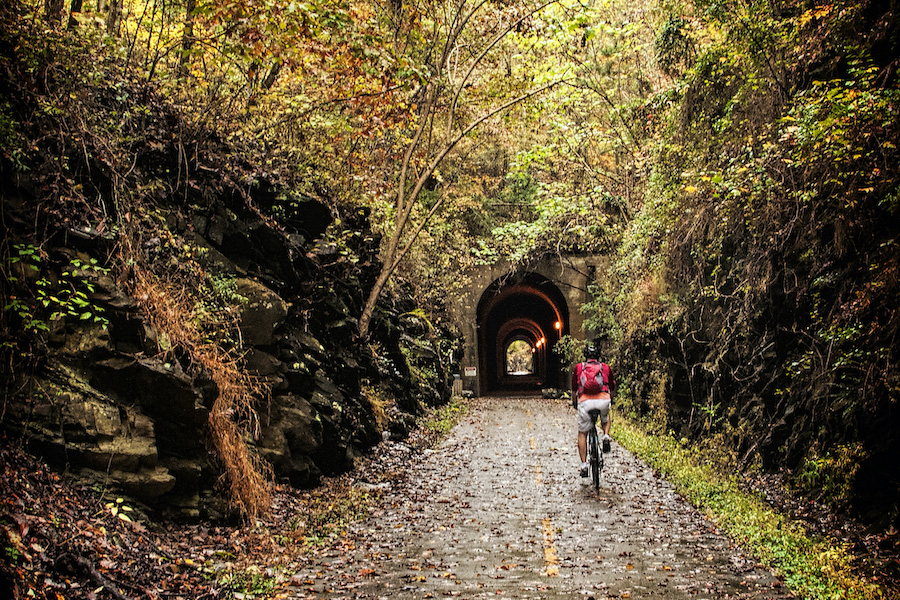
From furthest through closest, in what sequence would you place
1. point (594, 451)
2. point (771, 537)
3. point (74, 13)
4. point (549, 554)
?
point (594, 451) → point (74, 13) → point (771, 537) → point (549, 554)

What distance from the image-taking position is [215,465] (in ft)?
22.6

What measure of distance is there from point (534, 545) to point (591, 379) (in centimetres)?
332

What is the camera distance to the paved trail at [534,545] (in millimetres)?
5531

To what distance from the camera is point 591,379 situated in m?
9.52

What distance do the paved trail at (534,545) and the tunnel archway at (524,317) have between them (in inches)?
756

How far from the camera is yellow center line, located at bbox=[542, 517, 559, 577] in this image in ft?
19.4

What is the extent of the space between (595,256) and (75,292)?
24.1 metres

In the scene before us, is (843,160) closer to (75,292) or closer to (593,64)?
(75,292)

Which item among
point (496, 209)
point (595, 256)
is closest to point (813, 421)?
point (595, 256)

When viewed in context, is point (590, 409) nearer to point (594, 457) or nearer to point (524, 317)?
point (594, 457)

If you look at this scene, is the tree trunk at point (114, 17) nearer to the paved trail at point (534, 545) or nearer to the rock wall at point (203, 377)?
the rock wall at point (203, 377)

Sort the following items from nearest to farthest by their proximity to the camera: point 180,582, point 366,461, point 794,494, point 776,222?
1. point 180,582
2. point 794,494
3. point 776,222
4. point 366,461

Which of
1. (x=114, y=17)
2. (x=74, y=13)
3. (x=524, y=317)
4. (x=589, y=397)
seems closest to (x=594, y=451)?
(x=589, y=397)

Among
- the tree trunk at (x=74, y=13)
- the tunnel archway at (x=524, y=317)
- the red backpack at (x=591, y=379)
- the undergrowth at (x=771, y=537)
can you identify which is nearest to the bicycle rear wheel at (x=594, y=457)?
the red backpack at (x=591, y=379)
